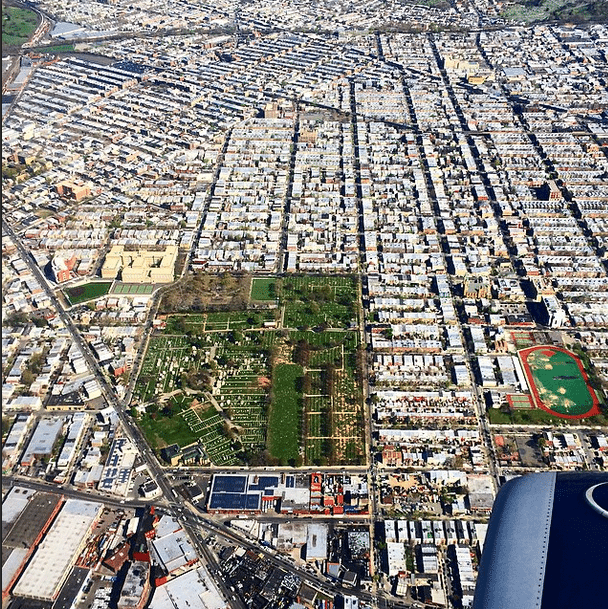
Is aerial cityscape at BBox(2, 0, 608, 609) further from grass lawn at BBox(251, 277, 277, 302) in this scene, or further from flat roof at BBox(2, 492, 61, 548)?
grass lawn at BBox(251, 277, 277, 302)

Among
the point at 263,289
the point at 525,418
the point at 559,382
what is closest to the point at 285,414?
the point at 263,289

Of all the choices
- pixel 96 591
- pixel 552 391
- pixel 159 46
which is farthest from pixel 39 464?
pixel 159 46

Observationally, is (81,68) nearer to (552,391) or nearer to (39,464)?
(39,464)

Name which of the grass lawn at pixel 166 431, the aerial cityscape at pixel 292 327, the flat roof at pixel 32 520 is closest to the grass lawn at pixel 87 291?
the aerial cityscape at pixel 292 327

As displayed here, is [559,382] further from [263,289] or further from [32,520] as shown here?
[32,520]

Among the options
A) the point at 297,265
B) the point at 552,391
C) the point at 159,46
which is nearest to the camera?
the point at 552,391
